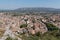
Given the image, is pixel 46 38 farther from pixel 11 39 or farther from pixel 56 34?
pixel 11 39

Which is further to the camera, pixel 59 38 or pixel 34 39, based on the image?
pixel 59 38

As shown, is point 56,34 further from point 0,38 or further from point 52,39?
point 0,38

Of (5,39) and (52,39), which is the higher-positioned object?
(5,39)

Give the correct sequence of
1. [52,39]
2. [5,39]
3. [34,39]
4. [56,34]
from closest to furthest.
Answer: [5,39]
[34,39]
[52,39]
[56,34]

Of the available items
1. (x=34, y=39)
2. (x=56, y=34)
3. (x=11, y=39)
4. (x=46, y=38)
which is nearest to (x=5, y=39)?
(x=11, y=39)

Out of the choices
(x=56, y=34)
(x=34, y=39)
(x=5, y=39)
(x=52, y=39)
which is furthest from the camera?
(x=56, y=34)

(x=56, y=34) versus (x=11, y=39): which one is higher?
(x=11, y=39)

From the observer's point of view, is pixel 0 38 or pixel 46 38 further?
pixel 46 38

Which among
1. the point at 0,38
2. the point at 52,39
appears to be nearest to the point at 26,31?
the point at 52,39

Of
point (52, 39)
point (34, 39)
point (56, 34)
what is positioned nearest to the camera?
point (34, 39)
